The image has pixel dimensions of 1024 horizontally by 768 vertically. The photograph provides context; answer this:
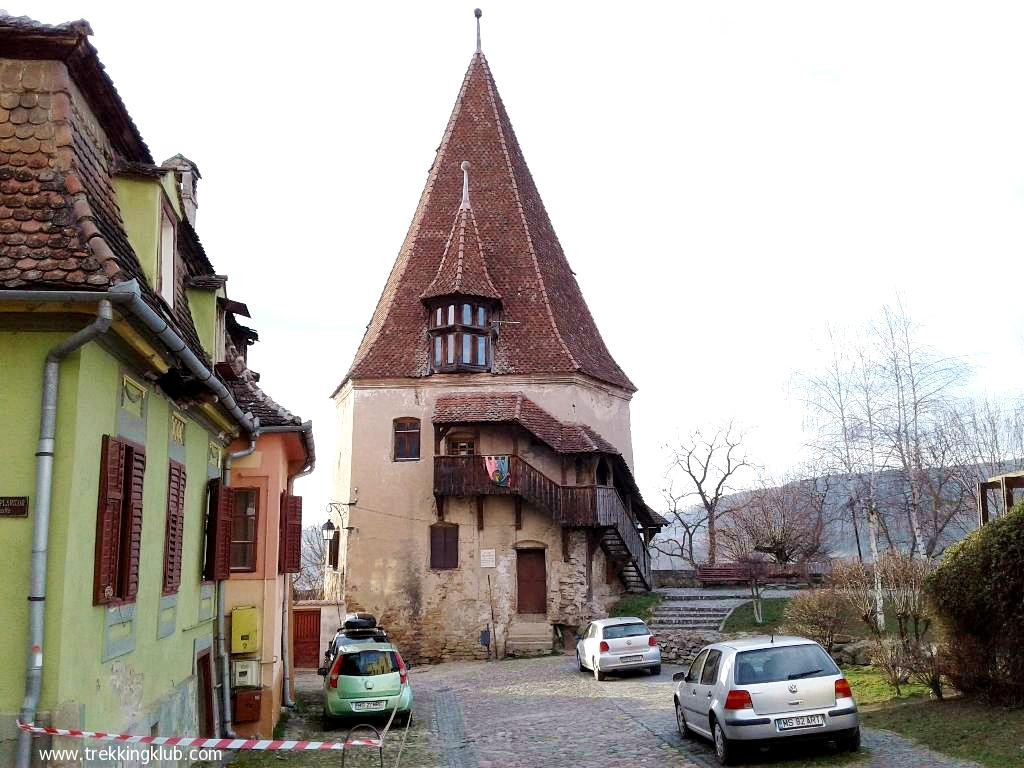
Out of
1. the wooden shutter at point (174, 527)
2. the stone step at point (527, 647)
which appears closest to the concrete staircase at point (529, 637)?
the stone step at point (527, 647)

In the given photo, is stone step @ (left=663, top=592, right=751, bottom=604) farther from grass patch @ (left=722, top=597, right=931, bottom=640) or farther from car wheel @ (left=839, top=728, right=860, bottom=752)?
car wheel @ (left=839, top=728, right=860, bottom=752)

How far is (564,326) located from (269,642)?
19823mm

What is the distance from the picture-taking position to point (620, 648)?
21.9 m

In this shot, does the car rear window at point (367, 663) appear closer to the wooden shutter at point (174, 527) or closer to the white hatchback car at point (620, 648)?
the wooden shutter at point (174, 527)

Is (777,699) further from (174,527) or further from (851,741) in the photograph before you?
(174,527)

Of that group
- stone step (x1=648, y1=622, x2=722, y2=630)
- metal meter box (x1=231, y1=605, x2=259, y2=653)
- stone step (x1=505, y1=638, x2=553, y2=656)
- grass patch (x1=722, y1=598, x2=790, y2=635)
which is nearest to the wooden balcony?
stone step (x1=648, y1=622, x2=722, y2=630)

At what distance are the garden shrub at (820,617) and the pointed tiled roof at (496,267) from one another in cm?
1298

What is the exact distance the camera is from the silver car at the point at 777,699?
36.7 feet

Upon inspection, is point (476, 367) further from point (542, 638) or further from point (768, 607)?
point (768, 607)

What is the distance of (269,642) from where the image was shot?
15.9 meters

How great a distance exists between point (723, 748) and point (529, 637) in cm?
1904

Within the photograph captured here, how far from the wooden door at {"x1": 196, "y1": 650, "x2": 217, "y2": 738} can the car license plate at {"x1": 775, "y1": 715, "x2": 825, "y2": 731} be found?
7.62 meters

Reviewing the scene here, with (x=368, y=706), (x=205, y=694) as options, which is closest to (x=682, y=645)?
(x=368, y=706)

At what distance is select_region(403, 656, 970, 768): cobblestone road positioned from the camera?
12000 mm
